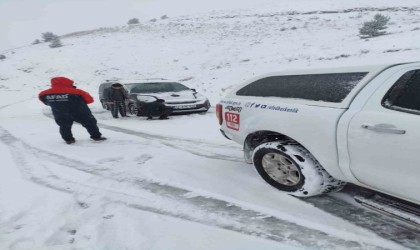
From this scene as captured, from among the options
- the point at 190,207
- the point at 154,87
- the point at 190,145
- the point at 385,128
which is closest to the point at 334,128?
the point at 385,128

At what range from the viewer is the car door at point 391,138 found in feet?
7.87

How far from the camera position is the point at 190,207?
3.35m

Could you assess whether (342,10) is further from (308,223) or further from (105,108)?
(308,223)

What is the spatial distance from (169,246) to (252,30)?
31.7m

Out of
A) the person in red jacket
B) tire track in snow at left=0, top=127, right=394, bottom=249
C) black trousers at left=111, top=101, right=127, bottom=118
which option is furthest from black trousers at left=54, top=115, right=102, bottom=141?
black trousers at left=111, top=101, right=127, bottom=118

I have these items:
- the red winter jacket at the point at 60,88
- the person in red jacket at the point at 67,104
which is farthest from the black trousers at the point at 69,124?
the red winter jacket at the point at 60,88

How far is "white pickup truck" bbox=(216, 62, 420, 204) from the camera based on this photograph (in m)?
2.50

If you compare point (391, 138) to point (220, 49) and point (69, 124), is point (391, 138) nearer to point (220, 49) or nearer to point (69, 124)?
point (69, 124)

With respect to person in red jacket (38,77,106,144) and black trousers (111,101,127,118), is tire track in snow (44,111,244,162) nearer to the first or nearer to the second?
person in red jacket (38,77,106,144)

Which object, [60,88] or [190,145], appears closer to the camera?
[190,145]

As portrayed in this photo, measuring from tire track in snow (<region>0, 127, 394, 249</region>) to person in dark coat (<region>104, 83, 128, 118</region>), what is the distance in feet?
17.3

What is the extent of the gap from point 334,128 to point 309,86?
A: 65cm

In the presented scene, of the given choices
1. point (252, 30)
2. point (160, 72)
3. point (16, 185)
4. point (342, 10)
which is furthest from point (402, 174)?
point (342, 10)

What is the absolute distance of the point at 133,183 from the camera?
4051 millimetres
